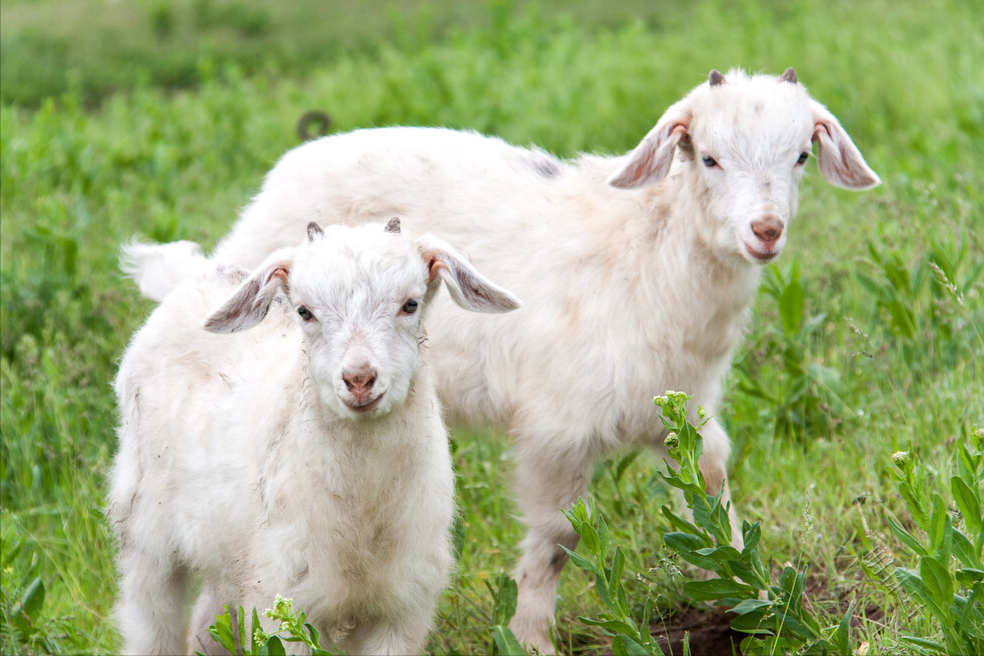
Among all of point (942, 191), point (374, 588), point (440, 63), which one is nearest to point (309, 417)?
point (374, 588)

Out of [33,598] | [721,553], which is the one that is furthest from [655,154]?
[33,598]

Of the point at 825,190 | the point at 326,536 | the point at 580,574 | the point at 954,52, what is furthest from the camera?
the point at 954,52

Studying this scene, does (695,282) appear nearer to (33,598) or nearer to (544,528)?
(544,528)

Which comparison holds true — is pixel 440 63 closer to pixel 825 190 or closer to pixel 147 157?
pixel 147 157

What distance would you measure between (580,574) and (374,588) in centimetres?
143

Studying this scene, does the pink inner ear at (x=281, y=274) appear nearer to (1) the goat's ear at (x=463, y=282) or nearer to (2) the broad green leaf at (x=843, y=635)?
(1) the goat's ear at (x=463, y=282)

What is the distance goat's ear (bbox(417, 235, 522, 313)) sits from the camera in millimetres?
3344

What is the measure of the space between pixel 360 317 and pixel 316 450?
1.53 ft

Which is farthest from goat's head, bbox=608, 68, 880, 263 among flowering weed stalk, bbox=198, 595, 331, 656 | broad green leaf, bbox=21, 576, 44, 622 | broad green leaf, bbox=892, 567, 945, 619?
broad green leaf, bbox=21, 576, 44, 622

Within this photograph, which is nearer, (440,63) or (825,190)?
(825,190)

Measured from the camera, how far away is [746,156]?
3904 mm

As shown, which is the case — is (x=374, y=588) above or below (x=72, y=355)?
above

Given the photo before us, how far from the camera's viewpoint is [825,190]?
7855mm

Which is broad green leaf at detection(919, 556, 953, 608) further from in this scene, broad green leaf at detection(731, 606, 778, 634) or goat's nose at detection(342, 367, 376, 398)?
goat's nose at detection(342, 367, 376, 398)
